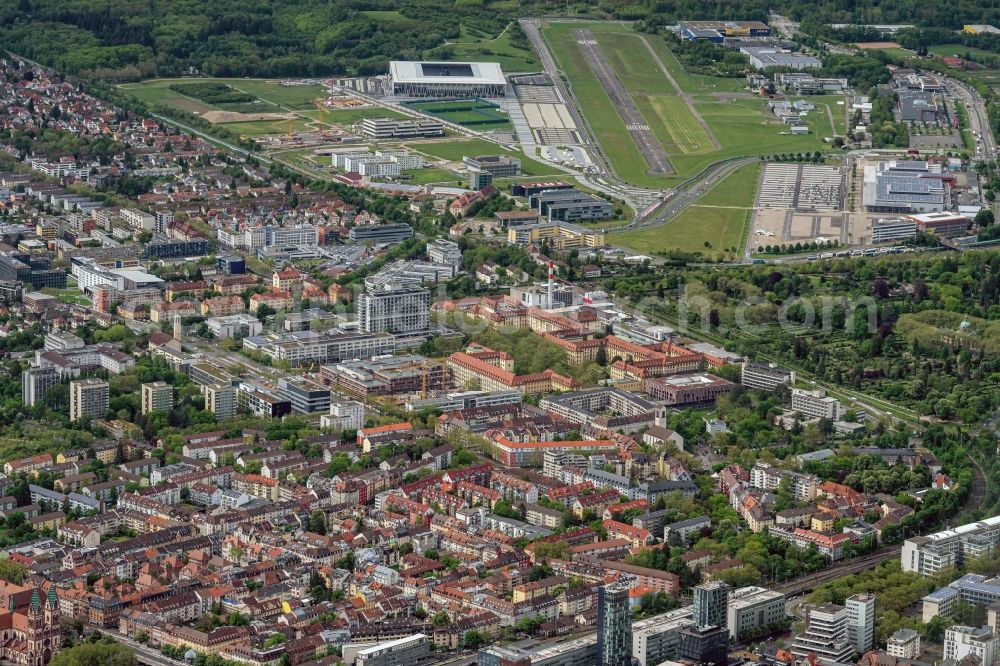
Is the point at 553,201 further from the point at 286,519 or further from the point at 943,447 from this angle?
the point at 286,519

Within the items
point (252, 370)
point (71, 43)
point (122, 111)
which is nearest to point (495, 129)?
point (122, 111)

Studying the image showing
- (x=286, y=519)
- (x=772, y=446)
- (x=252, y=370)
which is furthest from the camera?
(x=252, y=370)

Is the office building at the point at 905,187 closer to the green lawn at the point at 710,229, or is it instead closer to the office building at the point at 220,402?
the green lawn at the point at 710,229

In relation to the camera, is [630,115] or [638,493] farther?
[630,115]

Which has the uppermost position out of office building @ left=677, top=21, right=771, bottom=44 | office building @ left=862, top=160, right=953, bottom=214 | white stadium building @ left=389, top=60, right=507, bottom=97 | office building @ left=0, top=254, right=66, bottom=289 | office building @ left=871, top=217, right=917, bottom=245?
office building @ left=677, top=21, right=771, bottom=44

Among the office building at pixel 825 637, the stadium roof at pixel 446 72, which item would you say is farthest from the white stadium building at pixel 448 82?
the office building at pixel 825 637

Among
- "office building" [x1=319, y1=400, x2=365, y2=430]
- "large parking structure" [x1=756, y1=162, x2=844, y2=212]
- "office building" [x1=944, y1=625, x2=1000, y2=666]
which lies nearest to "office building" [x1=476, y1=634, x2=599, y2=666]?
"office building" [x1=944, y1=625, x2=1000, y2=666]

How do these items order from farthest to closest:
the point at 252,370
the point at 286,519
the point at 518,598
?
the point at 252,370 → the point at 286,519 → the point at 518,598

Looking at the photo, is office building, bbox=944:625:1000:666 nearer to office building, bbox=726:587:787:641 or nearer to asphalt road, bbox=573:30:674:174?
office building, bbox=726:587:787:641

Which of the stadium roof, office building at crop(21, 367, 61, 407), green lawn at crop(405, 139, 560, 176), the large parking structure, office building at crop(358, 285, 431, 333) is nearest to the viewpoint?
office building at crop(21, 367, 61, 407)
